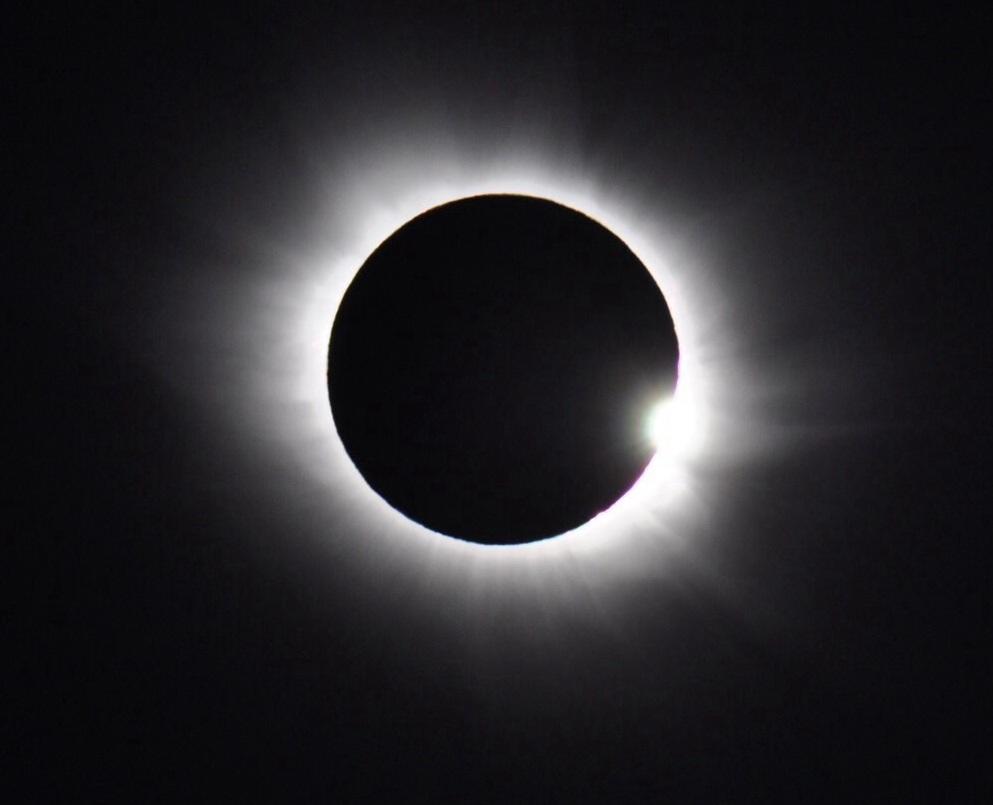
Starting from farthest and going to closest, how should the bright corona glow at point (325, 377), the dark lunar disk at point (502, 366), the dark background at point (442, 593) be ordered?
the bright corona glow at point (325, 377) → the dark background at point (442, 593) → the dark lunar disk at point (502, 366)

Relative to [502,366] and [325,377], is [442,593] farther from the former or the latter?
[502,366]

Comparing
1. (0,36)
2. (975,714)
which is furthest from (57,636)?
(975,714)

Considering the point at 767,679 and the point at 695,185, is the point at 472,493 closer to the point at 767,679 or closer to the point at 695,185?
the point at 695,185

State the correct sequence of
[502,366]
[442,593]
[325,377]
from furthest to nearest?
[442,593] < [325,377] < [502,366]

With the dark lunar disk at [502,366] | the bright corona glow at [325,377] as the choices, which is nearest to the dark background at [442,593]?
the bright corona glow at [325,377]

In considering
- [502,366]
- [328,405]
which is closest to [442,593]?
[328,405]

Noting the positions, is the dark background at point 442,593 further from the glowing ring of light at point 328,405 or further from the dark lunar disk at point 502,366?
the dark lunar disk at point 502,366
